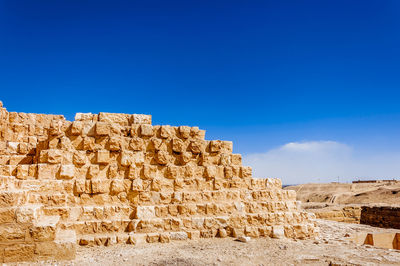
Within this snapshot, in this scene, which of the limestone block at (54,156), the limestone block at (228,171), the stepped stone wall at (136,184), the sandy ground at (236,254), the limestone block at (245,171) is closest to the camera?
the sandy ground at (236,254)

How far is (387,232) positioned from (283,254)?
5782mm

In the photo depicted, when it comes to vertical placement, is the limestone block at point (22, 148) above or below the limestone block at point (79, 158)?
above

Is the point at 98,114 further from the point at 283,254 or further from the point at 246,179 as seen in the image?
the point at 283,254

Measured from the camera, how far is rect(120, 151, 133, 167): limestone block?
21.1 feet

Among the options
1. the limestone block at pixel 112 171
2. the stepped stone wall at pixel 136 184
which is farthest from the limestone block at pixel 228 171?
the limestone block at pixel 112 171

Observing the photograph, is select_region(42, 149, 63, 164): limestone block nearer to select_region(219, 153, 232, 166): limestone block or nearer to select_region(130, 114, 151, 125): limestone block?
select_region(130, 114, 151, 125): limestone block

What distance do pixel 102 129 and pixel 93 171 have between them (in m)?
0.99

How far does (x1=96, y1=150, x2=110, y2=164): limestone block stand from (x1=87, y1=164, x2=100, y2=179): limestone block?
0.44ft

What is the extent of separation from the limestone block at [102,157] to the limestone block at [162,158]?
3.82 ft

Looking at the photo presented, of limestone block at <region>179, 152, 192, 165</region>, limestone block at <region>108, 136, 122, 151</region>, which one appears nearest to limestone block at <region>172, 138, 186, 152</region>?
limestone block at <region>179, 152, 192, 165</region>

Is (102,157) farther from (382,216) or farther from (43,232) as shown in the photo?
(382,216)

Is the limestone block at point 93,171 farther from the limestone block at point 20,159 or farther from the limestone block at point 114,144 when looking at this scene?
the limestone block at point 20,159

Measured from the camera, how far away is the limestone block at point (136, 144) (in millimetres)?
6625

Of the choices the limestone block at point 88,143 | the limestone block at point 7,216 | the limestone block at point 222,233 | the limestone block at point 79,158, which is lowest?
the limestone block at point 222,233
